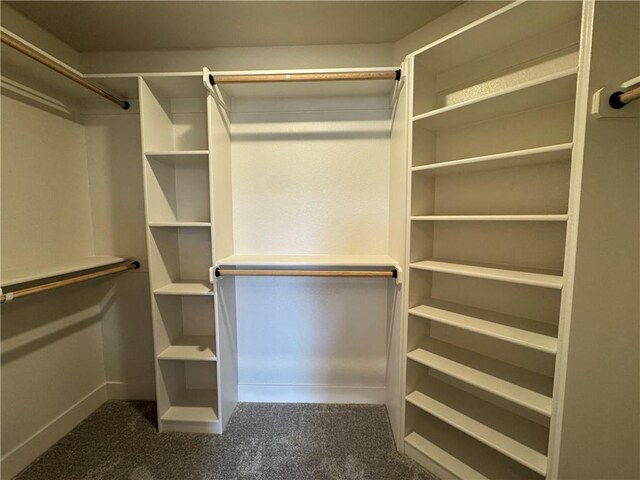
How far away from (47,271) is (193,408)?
1.24 m

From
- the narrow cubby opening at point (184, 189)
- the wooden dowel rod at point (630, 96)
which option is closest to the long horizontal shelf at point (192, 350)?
the narrow cubby opening at point (184, 189)

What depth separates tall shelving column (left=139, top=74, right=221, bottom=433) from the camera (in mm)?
1506

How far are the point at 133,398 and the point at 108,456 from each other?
1.65 feet

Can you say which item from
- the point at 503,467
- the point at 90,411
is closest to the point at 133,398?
the point at 90,411

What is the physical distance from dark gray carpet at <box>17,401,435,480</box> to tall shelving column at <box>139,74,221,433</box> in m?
0.15

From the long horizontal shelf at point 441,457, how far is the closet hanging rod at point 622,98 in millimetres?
1768

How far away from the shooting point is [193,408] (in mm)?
1666

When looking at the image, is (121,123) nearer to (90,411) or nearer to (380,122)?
(380,122)

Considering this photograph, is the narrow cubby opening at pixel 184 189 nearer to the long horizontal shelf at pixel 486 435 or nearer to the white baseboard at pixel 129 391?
the white baseboard at pixel 129 391

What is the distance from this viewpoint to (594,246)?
0.88m

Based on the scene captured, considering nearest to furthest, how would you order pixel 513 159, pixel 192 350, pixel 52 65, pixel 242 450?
1. pixel 513 159
2. pixel 52 65
3. pixel 242 450
4. pixel 192 350

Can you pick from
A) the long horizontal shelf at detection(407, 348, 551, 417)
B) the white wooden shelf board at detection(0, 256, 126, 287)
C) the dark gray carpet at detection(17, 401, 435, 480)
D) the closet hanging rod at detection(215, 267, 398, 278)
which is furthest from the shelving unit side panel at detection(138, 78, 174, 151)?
the long horizontal shelf at detection(407, 348, 551, 417)

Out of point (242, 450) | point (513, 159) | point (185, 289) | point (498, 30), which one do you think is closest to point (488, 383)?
point (513, 159)

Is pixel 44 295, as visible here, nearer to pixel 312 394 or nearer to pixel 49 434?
pixel 49 434
